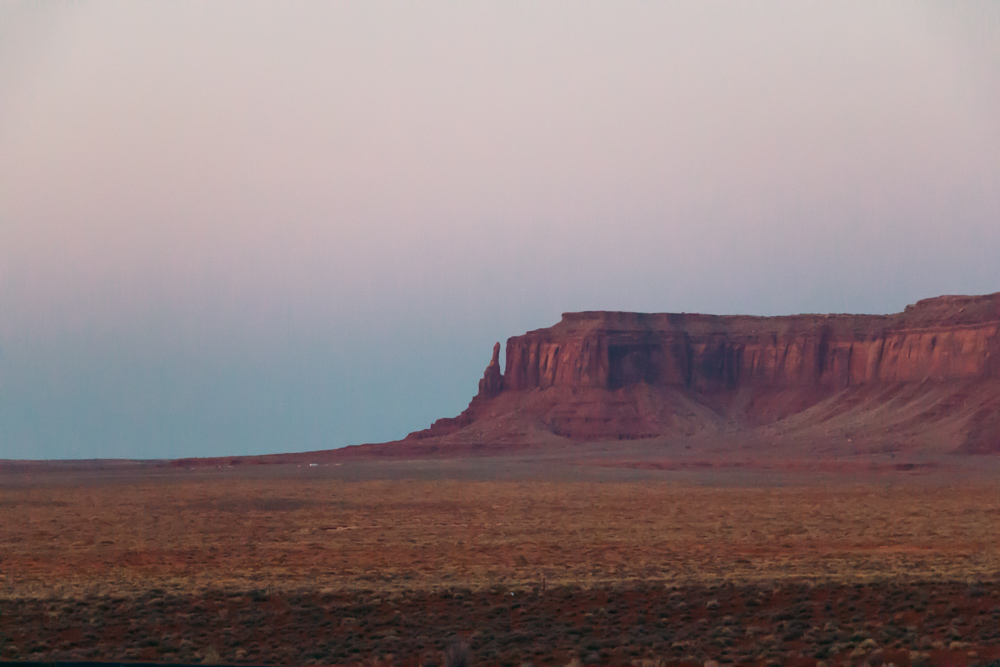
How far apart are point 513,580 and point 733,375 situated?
104569mm

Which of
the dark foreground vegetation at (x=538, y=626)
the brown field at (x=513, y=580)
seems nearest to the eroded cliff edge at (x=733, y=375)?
the brown field at (x=513, y=580)

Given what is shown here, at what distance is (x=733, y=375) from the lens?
123688mm

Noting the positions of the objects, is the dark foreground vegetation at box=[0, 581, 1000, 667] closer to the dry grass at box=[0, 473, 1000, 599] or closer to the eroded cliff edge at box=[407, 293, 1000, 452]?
the dry grass at box=[0, 473, 1000, 599]

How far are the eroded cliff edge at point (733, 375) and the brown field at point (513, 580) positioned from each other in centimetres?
4877

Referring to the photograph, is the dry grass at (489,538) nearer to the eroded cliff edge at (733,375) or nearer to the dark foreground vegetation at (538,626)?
the dark foreground vegetation at (538,626)

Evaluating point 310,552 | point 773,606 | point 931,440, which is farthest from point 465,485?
point 773,606

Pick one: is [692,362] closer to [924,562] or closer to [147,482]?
[147,482]

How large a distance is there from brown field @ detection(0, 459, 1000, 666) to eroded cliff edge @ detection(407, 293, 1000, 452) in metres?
48.8

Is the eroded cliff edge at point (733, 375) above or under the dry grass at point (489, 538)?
above

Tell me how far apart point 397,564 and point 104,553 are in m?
8.85

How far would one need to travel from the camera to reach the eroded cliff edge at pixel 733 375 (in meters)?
94.8

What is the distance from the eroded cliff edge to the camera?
94.8m

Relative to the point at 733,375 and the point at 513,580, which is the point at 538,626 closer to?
the point at 513,580

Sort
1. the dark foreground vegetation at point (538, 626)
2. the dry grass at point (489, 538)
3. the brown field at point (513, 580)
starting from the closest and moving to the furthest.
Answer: the dark foreground vegetation at point (538, 626) < the brown field at point (513, 580) < the dry grass at point (489, 538)
